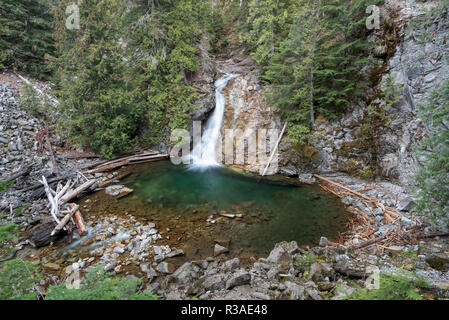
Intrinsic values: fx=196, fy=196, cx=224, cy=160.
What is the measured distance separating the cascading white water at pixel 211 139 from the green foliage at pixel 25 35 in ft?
45.9

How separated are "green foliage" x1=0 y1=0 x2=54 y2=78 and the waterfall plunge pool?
13945 mm

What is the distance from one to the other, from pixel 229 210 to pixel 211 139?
737cm

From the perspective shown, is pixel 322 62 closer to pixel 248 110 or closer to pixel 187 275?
pixel 248 110

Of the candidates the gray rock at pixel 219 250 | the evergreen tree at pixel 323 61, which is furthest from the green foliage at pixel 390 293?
the evergreen tree at pixel 323 61

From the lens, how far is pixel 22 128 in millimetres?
10758

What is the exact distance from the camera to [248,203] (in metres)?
8.86

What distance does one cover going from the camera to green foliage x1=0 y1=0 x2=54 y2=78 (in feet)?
47.2

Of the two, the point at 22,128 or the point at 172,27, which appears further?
the point at 172,27

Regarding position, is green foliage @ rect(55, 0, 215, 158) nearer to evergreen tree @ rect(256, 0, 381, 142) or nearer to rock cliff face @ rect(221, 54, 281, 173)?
rock cliff face @ rect(221, 54, 281, 173)

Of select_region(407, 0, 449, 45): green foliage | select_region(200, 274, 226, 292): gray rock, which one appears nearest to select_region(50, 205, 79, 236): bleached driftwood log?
select_region(200, 274, 226, 292): gray rock

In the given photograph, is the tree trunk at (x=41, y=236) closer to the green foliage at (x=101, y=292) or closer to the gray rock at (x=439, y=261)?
the green foliage at (x=101, y=292)
